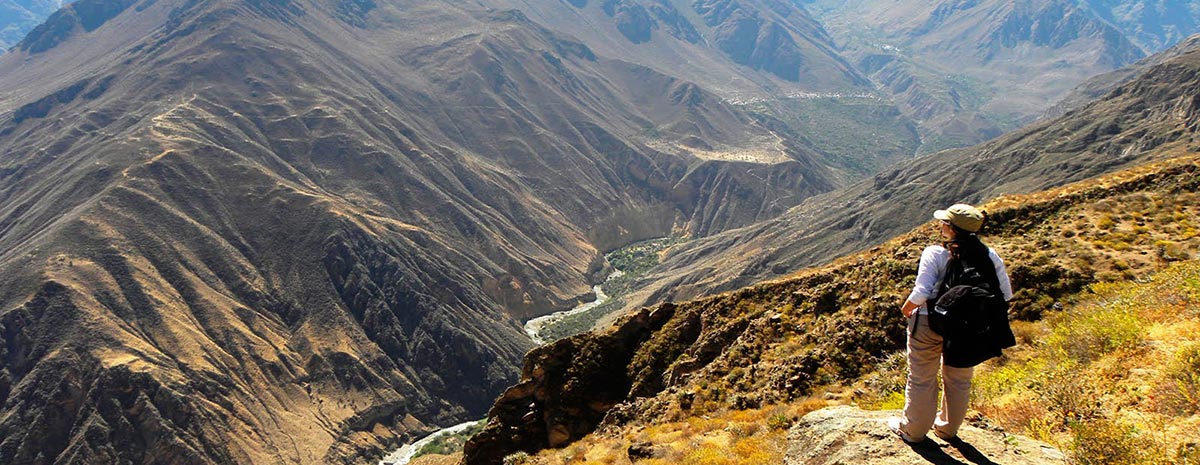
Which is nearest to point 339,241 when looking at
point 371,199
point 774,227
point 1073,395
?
point 371,199

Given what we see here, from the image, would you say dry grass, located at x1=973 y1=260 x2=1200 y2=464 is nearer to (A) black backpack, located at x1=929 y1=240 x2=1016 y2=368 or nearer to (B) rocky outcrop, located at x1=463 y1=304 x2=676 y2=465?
(A) black backpack, located at x1=929 y1=240 x2=1016 y2=368

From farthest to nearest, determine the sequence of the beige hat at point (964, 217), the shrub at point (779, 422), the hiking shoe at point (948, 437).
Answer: the shrub at point (779, 422)
the hiking shoe at point (948, 437)
the beige hat at point (964, 217)

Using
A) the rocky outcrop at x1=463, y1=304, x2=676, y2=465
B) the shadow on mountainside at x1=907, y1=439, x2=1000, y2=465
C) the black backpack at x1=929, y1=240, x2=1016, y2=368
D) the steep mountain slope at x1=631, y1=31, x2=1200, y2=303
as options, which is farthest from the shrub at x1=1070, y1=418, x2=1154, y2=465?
the steep mountain slope at x1=631, y1=31, x2=1200, y2=303

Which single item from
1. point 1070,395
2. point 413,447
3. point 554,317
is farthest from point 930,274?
point 554,317

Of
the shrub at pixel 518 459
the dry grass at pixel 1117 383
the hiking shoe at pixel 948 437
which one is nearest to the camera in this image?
the dry grass at pixel 1117 383

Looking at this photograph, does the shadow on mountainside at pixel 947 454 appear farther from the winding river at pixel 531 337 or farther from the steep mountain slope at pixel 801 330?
the winding river at pixel 531 337

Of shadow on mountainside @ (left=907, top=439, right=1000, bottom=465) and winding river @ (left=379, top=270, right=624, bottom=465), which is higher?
shadow on mountainside @ (left=907, top=439, right=1000, bottom=465)

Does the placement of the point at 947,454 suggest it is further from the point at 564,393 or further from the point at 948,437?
the point at 564,393

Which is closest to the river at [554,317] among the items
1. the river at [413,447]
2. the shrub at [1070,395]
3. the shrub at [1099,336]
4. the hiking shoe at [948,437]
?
the river at [413,447]
